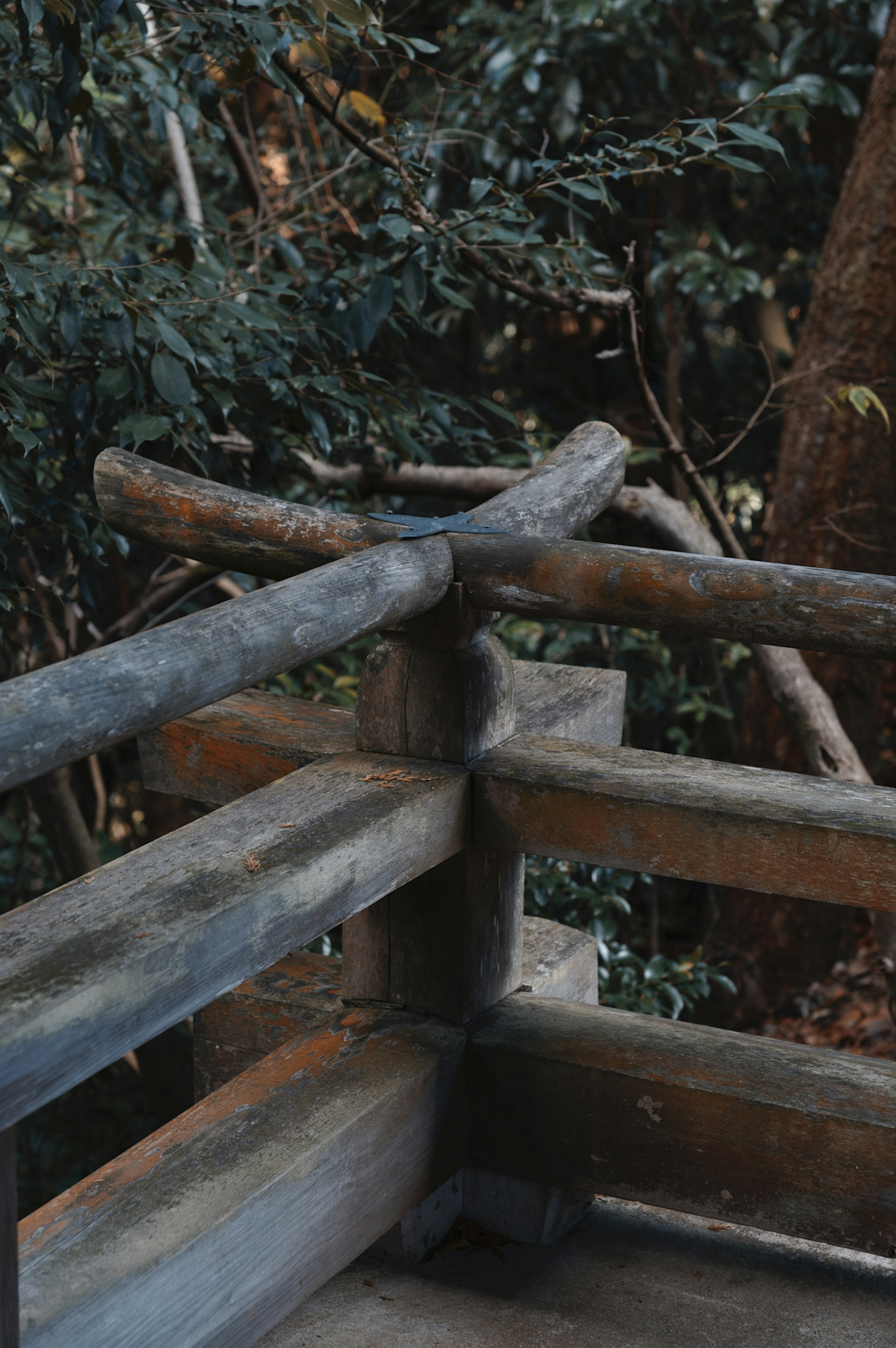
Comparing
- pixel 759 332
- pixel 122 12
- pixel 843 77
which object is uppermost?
pixel 843 77

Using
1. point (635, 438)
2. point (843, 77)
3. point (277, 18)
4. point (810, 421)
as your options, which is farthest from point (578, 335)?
point (277, 18)

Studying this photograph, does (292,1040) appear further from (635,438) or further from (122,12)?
(635,438)

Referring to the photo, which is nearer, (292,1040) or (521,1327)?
(521,1327)

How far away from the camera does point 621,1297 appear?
4.77 feet

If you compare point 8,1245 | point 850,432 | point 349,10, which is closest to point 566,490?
point 349,10

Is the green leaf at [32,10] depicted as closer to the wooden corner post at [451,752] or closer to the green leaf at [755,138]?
the wooden corner post at [451,752]

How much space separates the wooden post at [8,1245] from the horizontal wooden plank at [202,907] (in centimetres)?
5

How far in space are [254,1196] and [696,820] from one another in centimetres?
60

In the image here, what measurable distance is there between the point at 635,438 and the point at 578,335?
2.92 ft

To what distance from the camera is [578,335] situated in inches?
→ 238

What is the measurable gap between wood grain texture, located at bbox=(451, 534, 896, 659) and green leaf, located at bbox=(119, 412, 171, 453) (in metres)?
0.84

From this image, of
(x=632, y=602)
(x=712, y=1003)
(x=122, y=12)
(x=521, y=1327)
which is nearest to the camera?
(x=632, y=602)

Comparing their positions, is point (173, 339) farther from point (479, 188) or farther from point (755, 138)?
point (755, 138)

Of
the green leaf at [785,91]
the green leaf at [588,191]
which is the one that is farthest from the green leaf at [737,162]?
the green leaf at [588,191]
